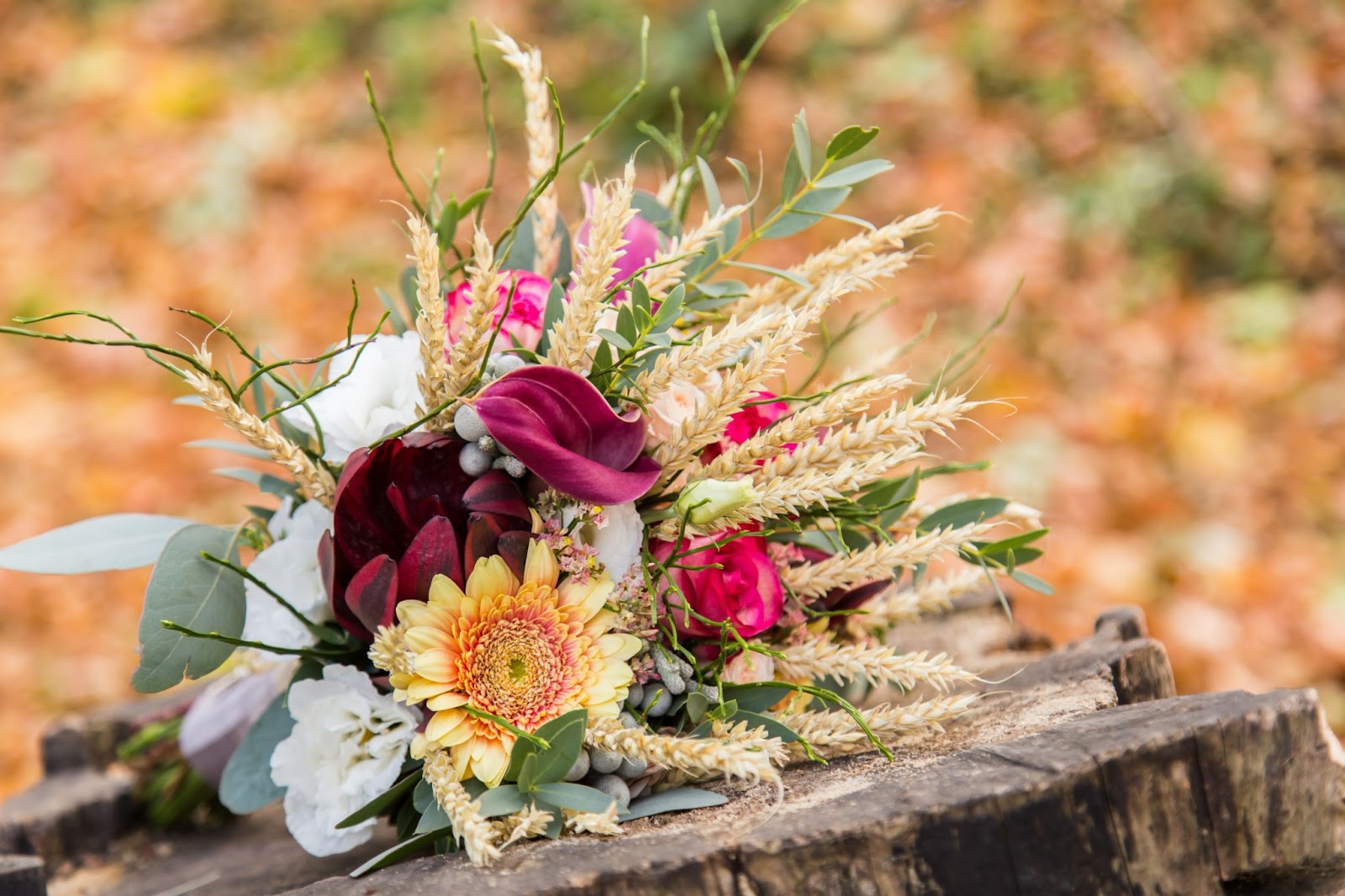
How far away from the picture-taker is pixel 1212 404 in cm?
225

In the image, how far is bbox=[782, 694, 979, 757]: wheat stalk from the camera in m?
0.78

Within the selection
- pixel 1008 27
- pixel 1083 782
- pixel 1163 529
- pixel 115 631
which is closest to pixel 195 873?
pixel 1083 782

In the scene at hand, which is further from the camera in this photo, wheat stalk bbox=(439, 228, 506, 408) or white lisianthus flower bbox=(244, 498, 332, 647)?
white lisianthus flower bbox=(244, 498, 332, 647)

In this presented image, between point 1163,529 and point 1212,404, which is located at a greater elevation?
point 1212,404

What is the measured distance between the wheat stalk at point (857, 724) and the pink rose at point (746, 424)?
216 millimetres

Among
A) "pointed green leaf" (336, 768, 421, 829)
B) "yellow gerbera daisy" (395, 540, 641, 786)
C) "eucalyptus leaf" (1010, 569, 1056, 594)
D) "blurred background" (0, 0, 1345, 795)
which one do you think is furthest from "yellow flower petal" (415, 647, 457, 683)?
"blurred background" (0, 0, 1345, 795)

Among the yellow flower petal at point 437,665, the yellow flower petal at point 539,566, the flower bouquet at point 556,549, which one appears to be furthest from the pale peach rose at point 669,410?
the yellow flower petal at point 437,665

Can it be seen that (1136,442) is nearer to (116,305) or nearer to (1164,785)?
(1164,785)

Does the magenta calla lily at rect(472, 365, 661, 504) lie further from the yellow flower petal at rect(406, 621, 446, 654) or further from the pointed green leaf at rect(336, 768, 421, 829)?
the pointed green leaf at rect(336, 768, 421, 829)

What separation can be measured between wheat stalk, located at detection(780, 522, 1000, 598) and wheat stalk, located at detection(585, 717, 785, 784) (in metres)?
0.13

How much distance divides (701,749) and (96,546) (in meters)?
0.52

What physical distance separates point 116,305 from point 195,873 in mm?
2212

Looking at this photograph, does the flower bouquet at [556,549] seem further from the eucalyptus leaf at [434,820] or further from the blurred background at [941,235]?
the blurred background at [941,235]

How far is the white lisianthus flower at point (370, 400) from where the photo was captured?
83 centimetres
